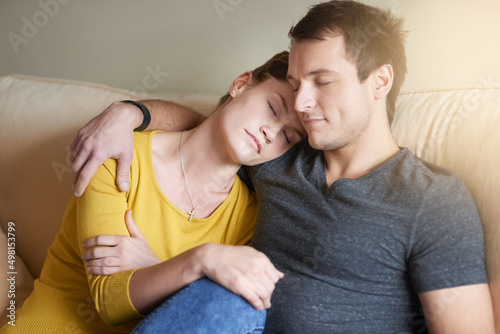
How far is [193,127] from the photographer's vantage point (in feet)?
5.15

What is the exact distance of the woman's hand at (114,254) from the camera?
44.8 inches

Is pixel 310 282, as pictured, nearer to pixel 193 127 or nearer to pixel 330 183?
pixel 330 183

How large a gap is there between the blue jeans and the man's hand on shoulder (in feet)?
1.24

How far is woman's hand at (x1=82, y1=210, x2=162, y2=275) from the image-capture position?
1.14 m

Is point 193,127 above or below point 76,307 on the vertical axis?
above

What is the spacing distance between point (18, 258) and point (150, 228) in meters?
0.68

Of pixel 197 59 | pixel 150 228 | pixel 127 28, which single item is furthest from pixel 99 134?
pixel 127 28

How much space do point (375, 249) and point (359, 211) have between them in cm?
9

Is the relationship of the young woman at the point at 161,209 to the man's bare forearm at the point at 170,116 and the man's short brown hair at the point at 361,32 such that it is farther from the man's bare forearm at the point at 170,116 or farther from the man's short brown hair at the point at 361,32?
the man's short brown hair at the point at 361,32

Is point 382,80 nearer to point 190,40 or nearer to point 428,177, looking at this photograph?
point 428,177

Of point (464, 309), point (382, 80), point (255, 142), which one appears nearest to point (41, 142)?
point (255, 142)

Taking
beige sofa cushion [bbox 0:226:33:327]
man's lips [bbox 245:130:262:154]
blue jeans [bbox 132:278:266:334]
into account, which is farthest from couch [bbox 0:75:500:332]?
blue jeans [bbox 132:278:266:334]

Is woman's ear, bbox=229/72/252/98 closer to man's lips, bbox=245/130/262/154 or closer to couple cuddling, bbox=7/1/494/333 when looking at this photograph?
couple cuddling, bbox=7/1/494/333

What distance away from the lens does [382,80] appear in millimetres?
1259
